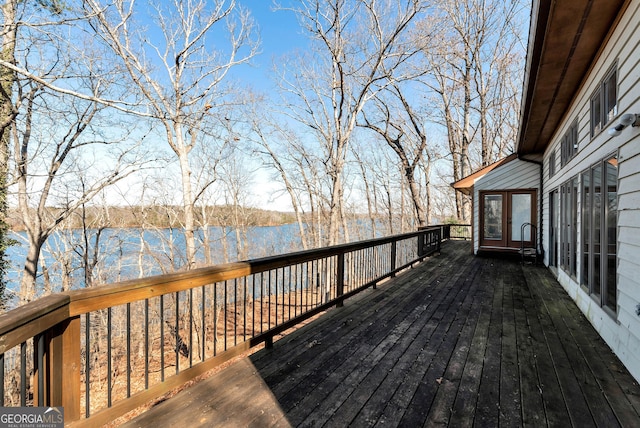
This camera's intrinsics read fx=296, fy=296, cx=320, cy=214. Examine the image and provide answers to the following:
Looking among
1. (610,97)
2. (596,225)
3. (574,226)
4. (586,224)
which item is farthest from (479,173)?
(610,97)

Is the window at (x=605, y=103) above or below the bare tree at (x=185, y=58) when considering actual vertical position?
below

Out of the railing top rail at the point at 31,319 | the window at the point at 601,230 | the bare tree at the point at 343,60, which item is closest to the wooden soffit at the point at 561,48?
the window at the point at 601,230

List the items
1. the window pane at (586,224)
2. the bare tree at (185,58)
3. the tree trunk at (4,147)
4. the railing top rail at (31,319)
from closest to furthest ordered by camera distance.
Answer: the railing top rail at (31,319) < the window pane at (586,224) < the tree trunk at (4,147) < the bare tree at (185,58)

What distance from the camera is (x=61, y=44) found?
633 cm

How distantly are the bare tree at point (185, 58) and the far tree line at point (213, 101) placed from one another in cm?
4

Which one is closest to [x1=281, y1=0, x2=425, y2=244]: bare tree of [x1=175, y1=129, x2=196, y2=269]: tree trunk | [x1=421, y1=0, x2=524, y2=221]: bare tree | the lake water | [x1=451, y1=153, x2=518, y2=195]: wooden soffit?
[x1=421, y1=0, x2=524, y2=221]: bare tree

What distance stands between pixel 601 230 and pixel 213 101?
904 centimetres

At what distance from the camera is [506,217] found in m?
8.36

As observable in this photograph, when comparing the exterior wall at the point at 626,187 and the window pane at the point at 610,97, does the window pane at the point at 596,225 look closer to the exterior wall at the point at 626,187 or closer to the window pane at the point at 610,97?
the exterior wall at the point at 626,187

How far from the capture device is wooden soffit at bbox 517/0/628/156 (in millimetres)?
2518

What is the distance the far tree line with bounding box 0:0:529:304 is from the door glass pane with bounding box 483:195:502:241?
5.22 meters

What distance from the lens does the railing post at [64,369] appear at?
149 cm

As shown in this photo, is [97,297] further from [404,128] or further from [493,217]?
[404,128]

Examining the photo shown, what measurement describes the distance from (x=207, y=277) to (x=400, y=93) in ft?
47.1
